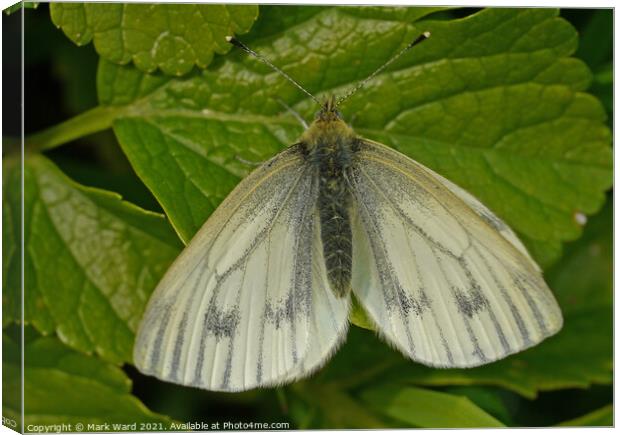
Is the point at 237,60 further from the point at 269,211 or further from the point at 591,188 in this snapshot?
the point at 591,188

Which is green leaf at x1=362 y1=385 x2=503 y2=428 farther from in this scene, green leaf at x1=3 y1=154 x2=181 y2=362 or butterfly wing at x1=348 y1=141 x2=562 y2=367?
green leaf at x1=3 y1=154 x2=181 y2=362

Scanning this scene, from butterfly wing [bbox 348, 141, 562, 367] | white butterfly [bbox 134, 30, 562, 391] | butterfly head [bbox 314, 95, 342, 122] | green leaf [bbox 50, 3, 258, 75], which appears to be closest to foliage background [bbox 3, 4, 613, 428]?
green leaf [bbox 50, 3, 258, 75]

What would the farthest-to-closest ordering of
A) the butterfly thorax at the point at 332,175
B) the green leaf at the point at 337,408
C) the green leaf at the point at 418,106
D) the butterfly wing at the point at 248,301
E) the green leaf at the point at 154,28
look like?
the green leaf at the point at 337,408 < the green leaf at the point at 418,106 < the green leaf at the point at 154,28 < the butterfly thorax at the point at 332,175 < the butterfly wing at the point at 248,301

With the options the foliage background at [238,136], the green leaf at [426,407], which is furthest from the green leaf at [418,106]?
the green leaf at [426,407]

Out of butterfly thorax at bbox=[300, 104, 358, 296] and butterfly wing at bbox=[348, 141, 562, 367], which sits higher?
butterfly thorax at bbox=[300, 104, 358, 296]

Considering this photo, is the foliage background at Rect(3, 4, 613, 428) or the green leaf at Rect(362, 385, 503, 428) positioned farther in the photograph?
the green leaf at Rect(362, 385, 503, 428)

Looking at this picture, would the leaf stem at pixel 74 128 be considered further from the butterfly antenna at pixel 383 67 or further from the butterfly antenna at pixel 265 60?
the butterfly antenna at pixel 383 67

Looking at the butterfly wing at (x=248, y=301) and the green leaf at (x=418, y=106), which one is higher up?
the green leaf at (x=418, y=106)
